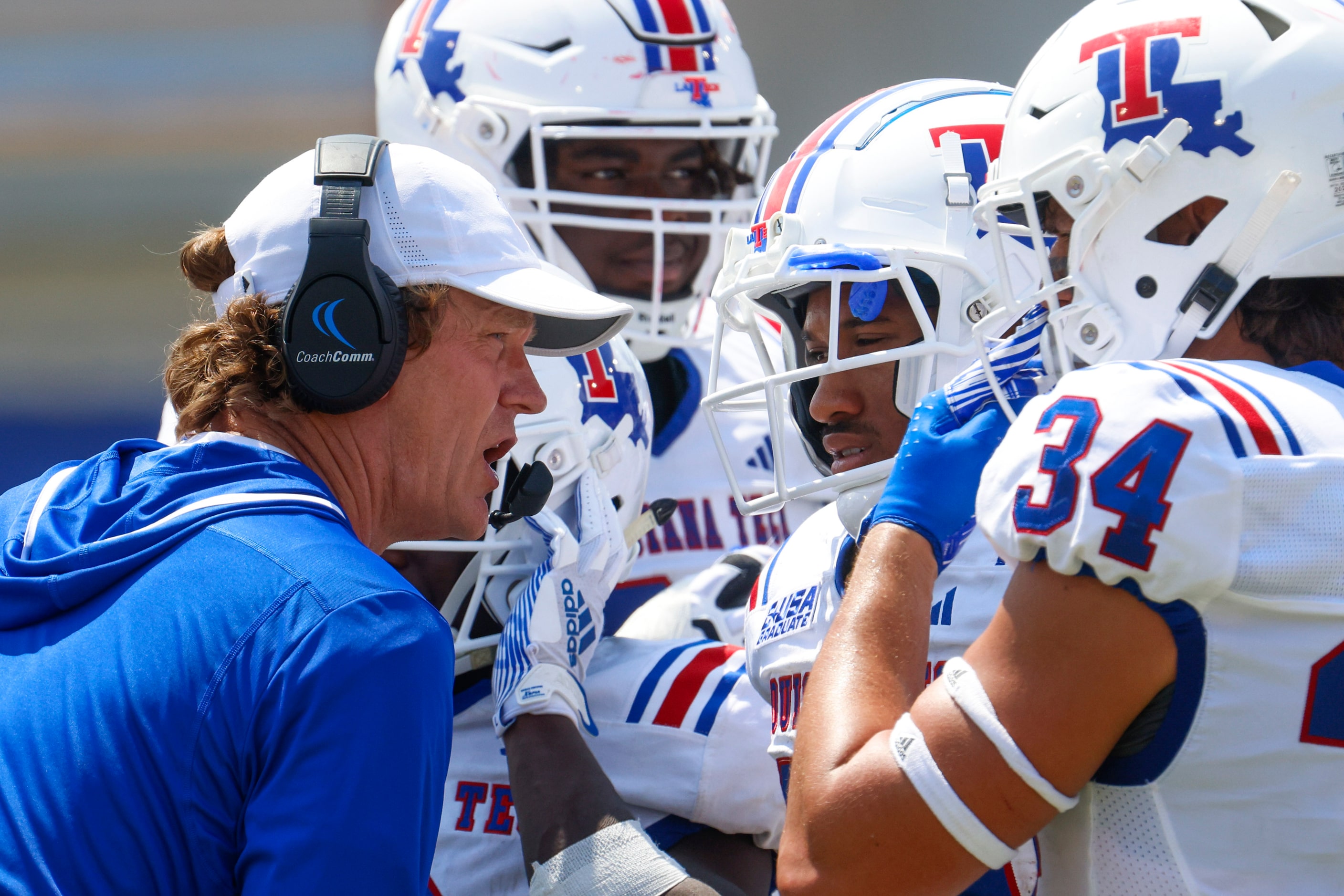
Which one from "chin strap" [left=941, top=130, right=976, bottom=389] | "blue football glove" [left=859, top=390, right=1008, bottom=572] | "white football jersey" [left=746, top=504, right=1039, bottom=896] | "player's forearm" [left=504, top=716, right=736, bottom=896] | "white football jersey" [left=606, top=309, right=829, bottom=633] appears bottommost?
"white football jersey" [left=606, top=309, right=829, bottom=633]

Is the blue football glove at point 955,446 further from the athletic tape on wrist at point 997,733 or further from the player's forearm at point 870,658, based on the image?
the athletic tape on wrist at point 997,733

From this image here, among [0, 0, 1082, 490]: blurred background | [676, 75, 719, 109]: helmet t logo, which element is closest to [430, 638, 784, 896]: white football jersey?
[676, 75, 719, 109]: helmet t logo

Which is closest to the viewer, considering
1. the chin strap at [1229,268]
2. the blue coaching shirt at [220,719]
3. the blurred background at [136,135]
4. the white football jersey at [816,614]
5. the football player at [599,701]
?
the blue coaching shirt at [220,719]

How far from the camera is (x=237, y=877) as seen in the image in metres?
0.96

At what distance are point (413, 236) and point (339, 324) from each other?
139 mm

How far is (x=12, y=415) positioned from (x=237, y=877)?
435 centimetres

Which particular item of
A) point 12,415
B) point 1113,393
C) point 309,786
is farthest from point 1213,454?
point 12,415

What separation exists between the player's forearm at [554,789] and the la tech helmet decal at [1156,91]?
0.99 metres

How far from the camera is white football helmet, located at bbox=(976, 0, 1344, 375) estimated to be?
1.18 m

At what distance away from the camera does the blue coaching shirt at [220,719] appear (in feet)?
3.08

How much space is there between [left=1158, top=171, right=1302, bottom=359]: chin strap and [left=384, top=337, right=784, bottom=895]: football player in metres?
0.83

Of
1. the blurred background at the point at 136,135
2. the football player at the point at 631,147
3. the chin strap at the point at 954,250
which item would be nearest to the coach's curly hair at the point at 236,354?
the chin strap at the point at 954,250

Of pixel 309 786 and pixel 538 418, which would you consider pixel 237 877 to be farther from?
pixel 538 418

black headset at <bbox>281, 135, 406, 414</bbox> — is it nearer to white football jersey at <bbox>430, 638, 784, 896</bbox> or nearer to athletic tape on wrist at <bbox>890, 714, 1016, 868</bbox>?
athletic tape on wrist at <bbox>890, 714, 1016, 868</bbox>
